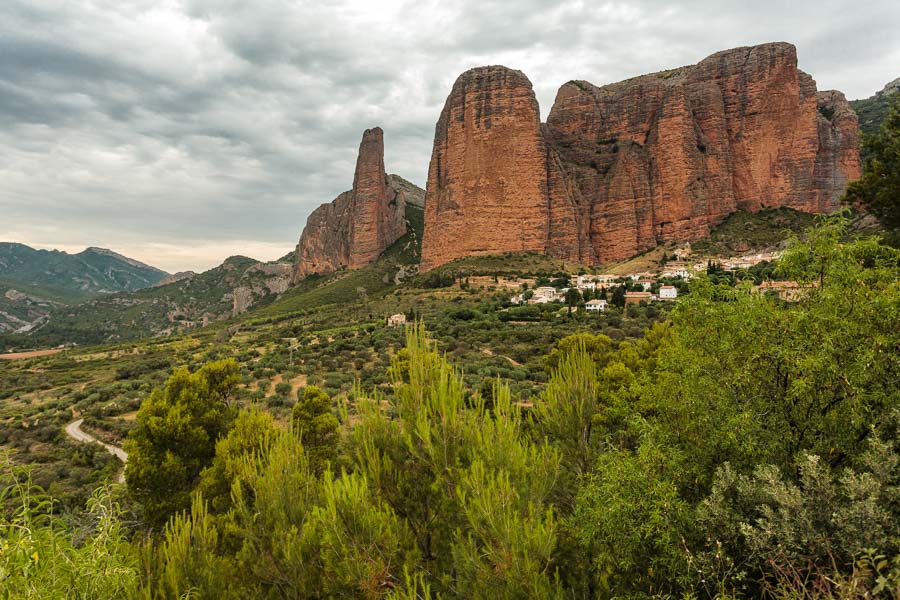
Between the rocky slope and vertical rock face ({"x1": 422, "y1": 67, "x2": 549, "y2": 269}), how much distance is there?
0.57 feet

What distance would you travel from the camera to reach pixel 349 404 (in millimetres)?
20219

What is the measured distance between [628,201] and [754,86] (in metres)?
27.0

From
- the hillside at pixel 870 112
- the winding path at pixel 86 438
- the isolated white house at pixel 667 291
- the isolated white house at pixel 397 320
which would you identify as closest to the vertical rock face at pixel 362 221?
the isolated white house at pixel 397 320

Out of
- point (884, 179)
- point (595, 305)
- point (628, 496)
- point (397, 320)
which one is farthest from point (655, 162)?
point (628, 496)

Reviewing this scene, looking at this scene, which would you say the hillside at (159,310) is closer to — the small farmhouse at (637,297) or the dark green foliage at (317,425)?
the small farmhouse at (637,297)

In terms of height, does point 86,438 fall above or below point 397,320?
below

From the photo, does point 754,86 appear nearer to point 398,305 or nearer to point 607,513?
point 398,305

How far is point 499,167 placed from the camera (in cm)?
6969

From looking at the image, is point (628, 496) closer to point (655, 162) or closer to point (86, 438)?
point (86, 438)

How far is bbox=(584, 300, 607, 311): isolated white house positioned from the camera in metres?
42.0

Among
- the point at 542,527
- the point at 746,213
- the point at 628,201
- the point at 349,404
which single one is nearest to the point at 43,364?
the point at 349,404

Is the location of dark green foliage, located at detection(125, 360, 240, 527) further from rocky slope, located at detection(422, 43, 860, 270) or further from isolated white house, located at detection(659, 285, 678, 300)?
rocky slope, located at detection(422, 43, 860, 270)

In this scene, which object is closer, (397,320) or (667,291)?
(397,320)

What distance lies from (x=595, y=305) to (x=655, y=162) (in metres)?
43.3
